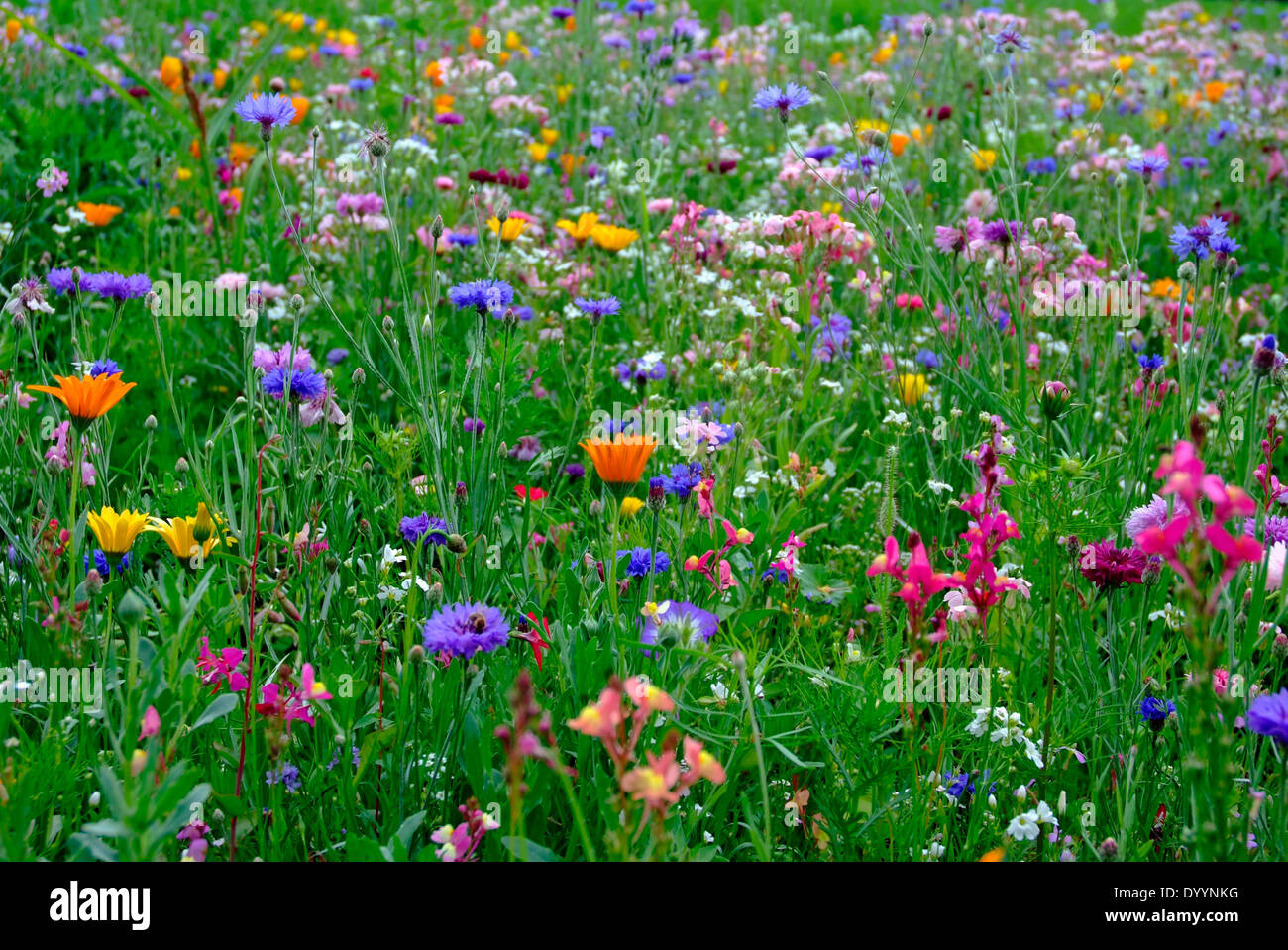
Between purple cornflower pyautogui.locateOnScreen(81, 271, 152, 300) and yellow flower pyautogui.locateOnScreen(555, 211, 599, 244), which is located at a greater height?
purple cornflower pyautogui.locateOnScreen(81, 271, 152, 300)

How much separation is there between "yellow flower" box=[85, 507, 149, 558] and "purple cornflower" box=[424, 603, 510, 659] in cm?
50

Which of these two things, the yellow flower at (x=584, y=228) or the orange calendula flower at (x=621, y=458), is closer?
the orange calendula flower at (x=621, y=458)

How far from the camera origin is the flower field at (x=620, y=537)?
4.78 feet

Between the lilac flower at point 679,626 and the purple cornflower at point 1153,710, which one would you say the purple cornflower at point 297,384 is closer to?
the lilac flower at point 679,626

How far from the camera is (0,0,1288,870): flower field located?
1457 millimetres

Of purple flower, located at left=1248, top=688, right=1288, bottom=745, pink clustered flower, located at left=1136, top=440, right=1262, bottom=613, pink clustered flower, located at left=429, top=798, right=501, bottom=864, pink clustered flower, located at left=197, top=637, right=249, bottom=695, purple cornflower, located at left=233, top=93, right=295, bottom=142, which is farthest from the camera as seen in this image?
purple cornflower, located at left=233, top=93, right=295, bottom=142

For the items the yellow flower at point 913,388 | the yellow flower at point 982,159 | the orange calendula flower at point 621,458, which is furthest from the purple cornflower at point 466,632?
the yellow flower at point 982,159

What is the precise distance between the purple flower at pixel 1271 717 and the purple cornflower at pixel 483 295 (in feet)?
4.30

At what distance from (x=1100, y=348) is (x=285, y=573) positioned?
2.14 meters

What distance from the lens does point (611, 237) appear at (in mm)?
3295

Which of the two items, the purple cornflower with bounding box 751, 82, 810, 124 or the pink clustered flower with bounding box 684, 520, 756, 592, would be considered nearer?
the pink clustered flower with bounding box 684, 520, 756, 592

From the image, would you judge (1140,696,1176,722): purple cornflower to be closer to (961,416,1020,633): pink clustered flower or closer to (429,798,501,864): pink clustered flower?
(961,416,1020,633): pink clustered flower

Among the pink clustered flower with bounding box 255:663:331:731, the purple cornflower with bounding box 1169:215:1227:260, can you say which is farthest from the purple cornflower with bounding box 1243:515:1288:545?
the pink clustered flower with bounding box 255:663:331:731
